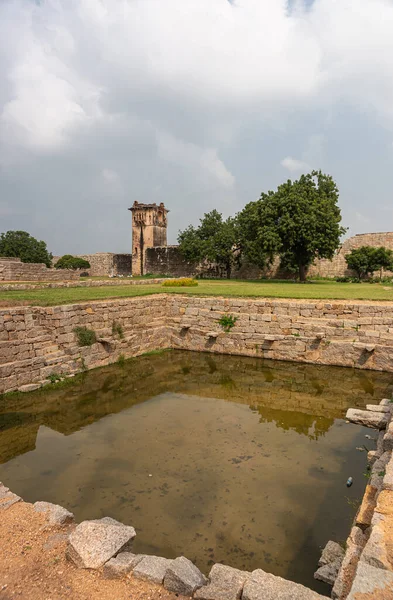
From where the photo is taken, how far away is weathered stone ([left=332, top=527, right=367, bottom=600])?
9.39 ft

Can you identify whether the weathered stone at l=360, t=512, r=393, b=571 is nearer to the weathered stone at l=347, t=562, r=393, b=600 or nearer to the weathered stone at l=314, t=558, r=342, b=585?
the weathered stone at l=347, t=562, r=393, b=600

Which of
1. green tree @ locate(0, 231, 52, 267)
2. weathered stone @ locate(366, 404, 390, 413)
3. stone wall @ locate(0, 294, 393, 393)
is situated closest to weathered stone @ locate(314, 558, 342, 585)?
weathered stone @ locate(366, 404, 390, 413)

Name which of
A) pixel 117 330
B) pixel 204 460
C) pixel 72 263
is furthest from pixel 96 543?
pixel 72 263

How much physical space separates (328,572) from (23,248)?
45866 mm

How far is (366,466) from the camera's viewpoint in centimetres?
588

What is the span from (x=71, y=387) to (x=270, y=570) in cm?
698

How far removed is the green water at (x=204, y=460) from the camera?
4.35 metres

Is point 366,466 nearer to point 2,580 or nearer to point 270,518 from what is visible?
point 270,518

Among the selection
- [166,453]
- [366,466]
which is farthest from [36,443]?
[366,466]

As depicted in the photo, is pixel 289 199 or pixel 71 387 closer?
pixel 71 387

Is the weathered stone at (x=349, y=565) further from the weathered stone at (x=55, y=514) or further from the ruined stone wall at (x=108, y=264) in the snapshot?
the ruined stone wall at (x=108, y=264)

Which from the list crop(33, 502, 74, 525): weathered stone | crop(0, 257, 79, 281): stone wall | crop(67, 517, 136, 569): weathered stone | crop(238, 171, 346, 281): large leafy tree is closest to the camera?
crop(67, 517, 136, 569): weathered stone

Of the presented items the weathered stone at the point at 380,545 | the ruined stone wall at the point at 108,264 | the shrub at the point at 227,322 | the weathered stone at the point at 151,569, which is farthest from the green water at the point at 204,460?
the ruined stone wall at the point at 108,264

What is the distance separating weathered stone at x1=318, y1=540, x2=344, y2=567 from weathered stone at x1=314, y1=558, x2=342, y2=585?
74 mm
